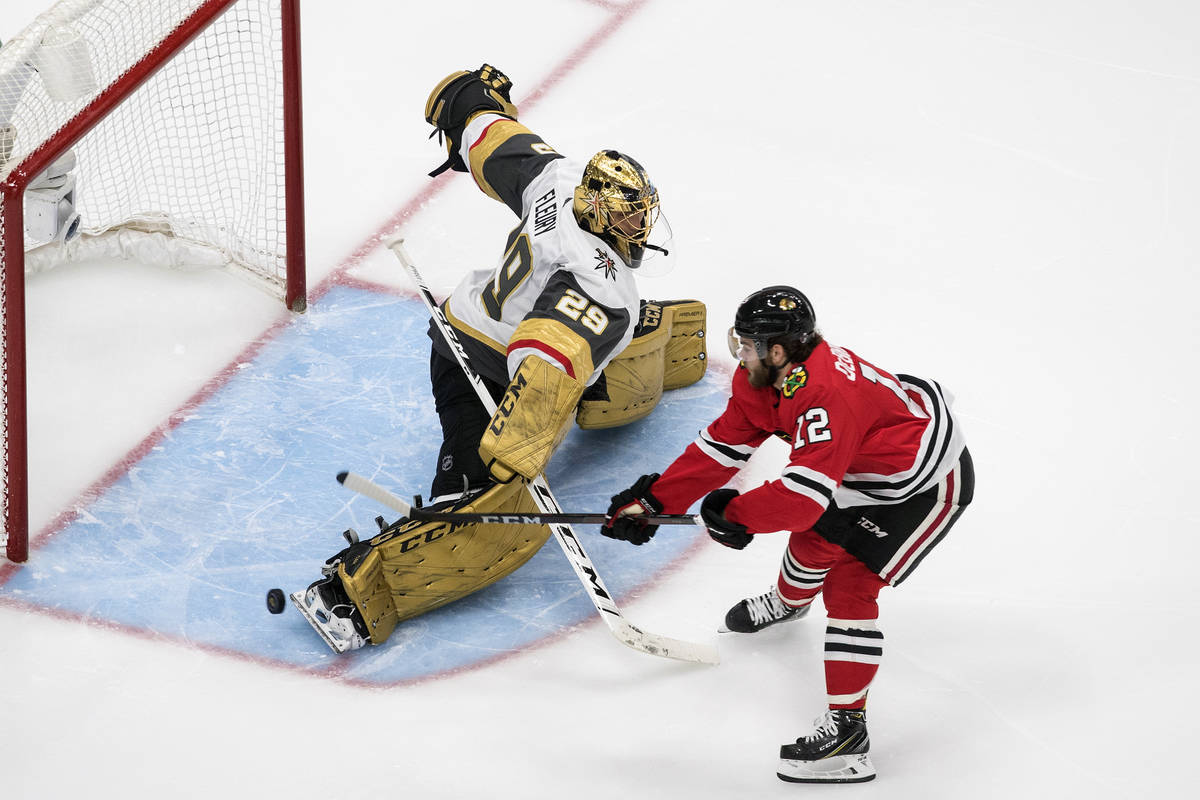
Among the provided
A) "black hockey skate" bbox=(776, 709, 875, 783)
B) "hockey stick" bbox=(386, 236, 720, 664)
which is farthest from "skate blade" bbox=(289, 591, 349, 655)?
"black hockey skate" bbox=(776, 709, 875, 783)

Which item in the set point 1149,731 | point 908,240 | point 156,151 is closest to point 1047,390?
point 908,240

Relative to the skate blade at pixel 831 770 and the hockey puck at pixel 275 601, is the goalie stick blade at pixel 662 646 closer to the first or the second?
the skate blade at pixel 831 770

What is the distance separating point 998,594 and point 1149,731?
1.78 ft

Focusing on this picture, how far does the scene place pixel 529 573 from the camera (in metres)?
4.15

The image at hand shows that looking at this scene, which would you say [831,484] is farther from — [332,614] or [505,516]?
[332,614]

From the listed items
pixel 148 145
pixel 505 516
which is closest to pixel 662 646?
pixel 505 516

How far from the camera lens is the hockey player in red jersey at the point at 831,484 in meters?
3.36

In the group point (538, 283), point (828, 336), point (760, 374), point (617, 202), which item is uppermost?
point (617, 202)

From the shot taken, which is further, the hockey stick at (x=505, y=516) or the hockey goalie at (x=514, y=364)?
the hockey goalie at (x=514, y=364)

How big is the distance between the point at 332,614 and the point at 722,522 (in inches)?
39.0

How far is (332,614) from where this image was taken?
380cm

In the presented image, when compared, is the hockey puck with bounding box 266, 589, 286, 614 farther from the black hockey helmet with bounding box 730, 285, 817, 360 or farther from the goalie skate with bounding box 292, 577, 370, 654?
the black hockey helmet with bounding box 730, 285, 817, 360

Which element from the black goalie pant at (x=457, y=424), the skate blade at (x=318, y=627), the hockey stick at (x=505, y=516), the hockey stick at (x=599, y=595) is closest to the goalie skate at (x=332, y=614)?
the skate blade at (x=318, y=627)

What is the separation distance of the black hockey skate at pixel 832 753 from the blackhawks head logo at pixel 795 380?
0.75 meters
